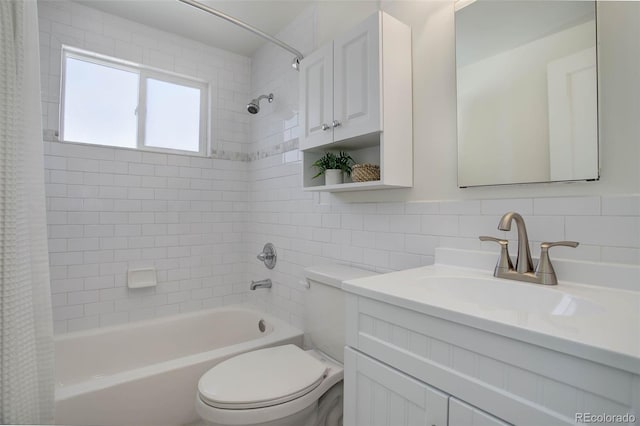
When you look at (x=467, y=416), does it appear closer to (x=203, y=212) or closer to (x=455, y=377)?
(x=455, y=377)

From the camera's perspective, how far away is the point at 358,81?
4.94 ft

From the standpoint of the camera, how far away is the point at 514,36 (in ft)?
3.94

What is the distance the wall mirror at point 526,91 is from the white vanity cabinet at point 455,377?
0.67 metres

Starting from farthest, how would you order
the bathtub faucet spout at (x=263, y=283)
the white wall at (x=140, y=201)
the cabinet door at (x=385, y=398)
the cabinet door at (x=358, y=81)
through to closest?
the bathtub faucet spout at (x=263, y=283)
the white wall at (x=140, y=201)
the cabinet door at (x=358, y=81)
the cabinet door at (x=385, y=398)

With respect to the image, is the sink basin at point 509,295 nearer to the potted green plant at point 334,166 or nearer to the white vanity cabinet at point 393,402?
the white vanity cabinet at point 393,402

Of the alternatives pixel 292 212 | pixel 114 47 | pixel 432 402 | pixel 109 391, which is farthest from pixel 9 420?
pixel 114 47

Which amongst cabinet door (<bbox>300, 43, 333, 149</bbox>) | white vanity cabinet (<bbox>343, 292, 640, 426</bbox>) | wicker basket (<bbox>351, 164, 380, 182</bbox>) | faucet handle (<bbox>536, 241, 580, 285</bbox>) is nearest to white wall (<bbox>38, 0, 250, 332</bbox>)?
cabinet door (<bbox>300, 43, 333, 149</bbox>)

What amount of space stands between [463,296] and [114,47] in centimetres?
268

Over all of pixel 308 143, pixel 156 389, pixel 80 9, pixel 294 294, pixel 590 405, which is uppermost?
pixel 80 9

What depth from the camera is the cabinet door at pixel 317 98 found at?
65.4 inches

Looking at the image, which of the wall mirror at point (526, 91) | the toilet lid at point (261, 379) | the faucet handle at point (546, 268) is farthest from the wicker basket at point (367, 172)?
the toilet lid at point (261, 379)

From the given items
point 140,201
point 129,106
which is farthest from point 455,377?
point 129,106

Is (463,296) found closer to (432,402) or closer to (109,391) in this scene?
(432,402)

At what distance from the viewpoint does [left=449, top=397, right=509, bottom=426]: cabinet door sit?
0.72 meters
